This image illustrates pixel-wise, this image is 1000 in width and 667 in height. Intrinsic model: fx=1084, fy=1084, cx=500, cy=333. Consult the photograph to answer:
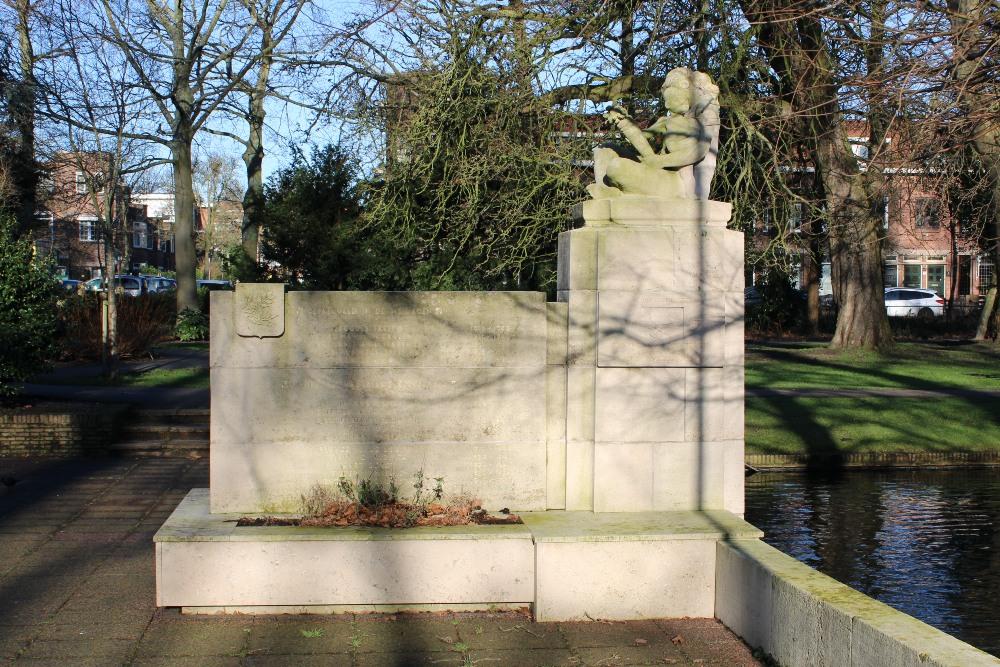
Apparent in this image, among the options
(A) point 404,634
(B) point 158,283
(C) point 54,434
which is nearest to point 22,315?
(C) point 54,434

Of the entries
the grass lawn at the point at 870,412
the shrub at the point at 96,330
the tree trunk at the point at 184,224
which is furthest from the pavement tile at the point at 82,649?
the tree trunk at the point at 184,224

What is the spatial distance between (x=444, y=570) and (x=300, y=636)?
3.11ft

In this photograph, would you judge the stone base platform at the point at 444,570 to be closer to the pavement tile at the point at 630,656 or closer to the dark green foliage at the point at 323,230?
the pavement tile at the point at 630,656

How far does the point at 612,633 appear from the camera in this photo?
654cm

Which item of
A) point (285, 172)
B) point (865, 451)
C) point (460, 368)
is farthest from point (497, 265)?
point (460, 368)

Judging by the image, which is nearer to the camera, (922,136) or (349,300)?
(349,300)

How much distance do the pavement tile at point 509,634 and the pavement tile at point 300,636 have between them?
2.31 feet

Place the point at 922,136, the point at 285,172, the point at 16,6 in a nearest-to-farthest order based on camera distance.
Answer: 1. the point at 922,136
2. the point at 285,172
3. the point at 16,6

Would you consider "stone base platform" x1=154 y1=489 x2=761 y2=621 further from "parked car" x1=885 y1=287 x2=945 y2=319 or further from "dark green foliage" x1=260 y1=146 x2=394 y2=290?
"parked car" x1=885 y1=287 x2=945 y2=319

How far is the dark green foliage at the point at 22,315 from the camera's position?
14930 mm

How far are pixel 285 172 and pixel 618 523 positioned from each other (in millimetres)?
18338

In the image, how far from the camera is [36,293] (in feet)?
50.5

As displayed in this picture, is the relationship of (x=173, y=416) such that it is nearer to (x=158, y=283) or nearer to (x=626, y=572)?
(x=626, y=572)

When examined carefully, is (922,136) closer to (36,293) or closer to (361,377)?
(361,377)
